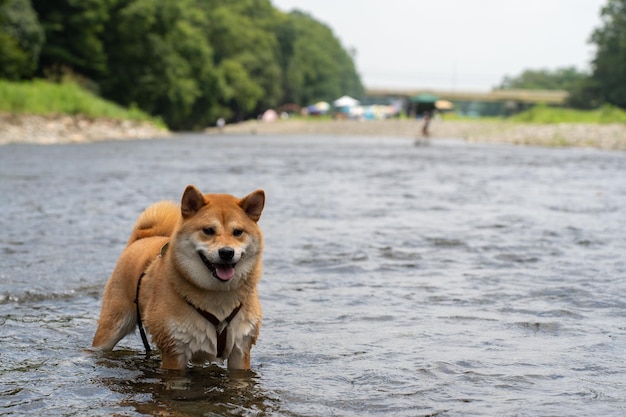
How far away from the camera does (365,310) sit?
326 inches

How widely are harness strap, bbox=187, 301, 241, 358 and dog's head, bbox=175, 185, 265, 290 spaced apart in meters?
0.16

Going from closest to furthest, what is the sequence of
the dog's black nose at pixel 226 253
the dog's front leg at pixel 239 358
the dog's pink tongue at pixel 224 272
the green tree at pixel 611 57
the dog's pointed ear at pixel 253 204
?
the dog's black nose at pixel 226 253 < the dog's pink tongue at pixel 224 272 < the dog's pointed ear at pixel 253 204 < the dog's front leg at pixel 239 358 < the green tree at pixel 611 57

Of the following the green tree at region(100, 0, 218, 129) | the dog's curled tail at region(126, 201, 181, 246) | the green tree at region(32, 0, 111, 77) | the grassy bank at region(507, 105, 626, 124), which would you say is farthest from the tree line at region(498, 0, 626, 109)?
the dog's curled tail at region(126, 201, 181, 246)

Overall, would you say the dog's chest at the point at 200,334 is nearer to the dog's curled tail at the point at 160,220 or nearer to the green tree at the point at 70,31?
the dog's curled tail at the point at 160,220

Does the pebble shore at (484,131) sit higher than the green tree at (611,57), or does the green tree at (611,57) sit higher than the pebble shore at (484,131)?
the green tree at (611,57)

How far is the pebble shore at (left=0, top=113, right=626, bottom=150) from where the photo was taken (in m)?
38.4

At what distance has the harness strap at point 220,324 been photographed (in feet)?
17.8

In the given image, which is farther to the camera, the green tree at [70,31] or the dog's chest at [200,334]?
the green tree at [70,31]

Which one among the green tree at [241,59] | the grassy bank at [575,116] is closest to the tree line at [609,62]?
the grassy bank at [575,116]

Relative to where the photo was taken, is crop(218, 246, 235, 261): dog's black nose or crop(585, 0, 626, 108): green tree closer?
crop(218, 246, 235, 261): dog's black nose

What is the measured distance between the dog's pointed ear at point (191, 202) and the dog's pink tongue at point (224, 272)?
39 cm

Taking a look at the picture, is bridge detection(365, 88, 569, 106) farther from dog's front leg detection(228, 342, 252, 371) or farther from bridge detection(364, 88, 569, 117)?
dog's front leg detection(228, 342, 252, 371)

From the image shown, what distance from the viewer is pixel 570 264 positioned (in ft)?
35.2

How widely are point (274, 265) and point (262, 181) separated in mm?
12315
